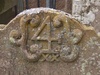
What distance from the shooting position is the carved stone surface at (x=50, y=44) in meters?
1.96

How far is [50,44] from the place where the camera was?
1995 millimetres

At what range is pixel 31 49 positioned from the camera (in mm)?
2008

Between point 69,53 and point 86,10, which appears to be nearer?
→ point 69,53

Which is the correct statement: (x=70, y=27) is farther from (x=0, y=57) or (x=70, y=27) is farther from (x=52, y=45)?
(x=0, y=57)

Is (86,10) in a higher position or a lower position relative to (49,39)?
lower

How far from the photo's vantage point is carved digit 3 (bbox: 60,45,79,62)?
6.45ft

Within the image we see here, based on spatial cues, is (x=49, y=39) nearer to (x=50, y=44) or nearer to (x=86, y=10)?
(x=50, y=44)

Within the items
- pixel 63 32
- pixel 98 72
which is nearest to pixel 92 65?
pixel 98 72

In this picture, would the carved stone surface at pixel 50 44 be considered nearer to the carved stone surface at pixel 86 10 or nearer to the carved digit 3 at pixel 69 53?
the carved digit 3 at pixel 69 53

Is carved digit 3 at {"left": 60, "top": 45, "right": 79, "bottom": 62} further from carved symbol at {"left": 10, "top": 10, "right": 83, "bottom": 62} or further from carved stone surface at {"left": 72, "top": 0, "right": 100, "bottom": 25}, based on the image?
carved stone surface at {"left": 72, "top": 0, "right": 100, "bottom": 25}

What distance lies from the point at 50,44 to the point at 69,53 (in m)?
0.11

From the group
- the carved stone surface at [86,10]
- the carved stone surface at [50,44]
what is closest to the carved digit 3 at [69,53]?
the carved stone surface at [50,44]

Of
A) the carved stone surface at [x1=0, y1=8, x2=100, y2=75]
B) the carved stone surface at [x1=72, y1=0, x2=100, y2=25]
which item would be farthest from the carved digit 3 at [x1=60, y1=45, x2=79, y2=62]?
the carved stone surface at [x1=72, y1=0, x2=100, y2=25]

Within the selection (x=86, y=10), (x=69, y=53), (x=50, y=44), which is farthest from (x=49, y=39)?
(x=86, y=10)
